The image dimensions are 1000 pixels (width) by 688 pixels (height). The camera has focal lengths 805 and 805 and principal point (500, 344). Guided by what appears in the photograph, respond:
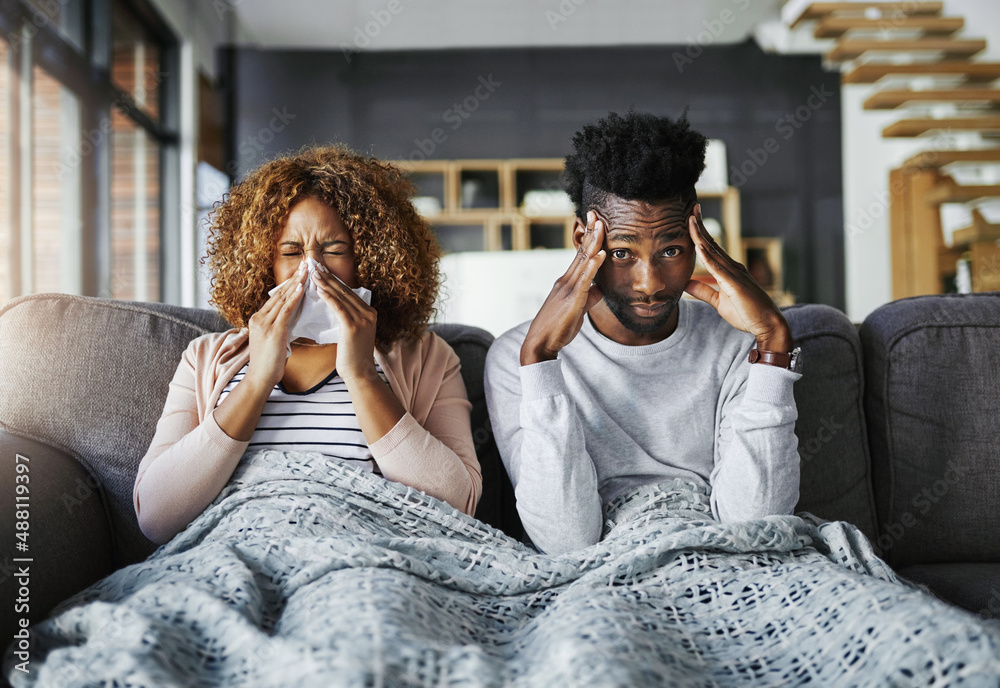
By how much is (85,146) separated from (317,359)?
3.57 m

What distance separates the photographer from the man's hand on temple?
1.31m

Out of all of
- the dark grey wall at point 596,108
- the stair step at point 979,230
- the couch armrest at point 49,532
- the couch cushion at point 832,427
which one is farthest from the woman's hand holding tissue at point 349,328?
the dark grey wall at point 596,108

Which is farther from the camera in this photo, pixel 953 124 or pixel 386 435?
pixel 953 124

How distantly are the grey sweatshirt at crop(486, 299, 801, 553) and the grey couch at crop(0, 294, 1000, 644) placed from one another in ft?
0.75

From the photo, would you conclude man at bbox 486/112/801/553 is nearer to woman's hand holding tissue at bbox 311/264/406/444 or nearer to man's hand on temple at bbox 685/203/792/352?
man's hand on temple at bbox 685/203/792/352

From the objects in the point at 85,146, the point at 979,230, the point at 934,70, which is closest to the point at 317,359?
the point at 85,146

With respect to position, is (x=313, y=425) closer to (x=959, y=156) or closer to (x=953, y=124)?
(x=959, y=156)

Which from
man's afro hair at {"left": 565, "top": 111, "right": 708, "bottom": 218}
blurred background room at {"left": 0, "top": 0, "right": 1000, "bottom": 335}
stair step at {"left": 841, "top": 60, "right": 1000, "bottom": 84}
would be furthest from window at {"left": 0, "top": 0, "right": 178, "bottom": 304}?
stair step at {"left": 841, "top": 60, "right": 1000, "bottom": 84}

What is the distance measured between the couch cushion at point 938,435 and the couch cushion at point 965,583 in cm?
6

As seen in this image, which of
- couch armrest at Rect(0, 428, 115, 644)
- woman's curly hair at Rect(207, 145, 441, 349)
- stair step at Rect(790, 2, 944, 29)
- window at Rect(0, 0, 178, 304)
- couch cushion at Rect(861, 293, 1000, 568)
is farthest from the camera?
stair step at Rect(790, 2, 944, 29)

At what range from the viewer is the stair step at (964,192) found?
4629 mm

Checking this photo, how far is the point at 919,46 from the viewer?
480 cm

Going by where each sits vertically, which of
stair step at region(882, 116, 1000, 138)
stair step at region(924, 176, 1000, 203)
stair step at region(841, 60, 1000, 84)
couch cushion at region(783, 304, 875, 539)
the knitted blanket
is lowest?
the knitted blanket

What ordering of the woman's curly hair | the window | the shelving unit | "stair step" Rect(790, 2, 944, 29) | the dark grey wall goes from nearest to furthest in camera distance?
the woman's curly hair < the window < "stair step" Rect(790, 2, 944, 29) < the shelving unit < the dark grey wall
